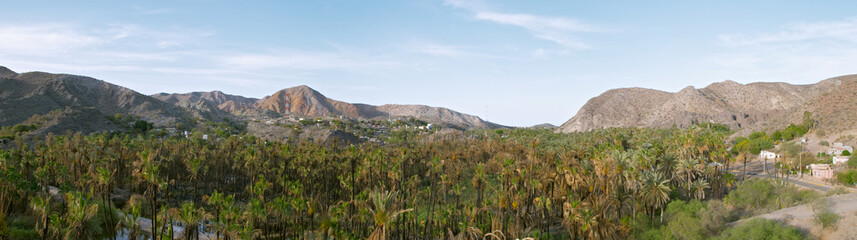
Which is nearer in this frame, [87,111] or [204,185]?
[204,185]

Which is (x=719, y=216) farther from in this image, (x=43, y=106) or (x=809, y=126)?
(x=43, y=106)

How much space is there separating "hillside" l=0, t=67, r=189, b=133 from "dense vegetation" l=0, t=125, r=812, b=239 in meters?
59.3

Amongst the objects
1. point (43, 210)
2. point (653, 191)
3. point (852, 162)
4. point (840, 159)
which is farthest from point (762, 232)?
point (840, 159)

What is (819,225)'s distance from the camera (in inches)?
1542

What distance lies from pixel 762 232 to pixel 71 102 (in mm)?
202463

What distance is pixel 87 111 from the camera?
433ft

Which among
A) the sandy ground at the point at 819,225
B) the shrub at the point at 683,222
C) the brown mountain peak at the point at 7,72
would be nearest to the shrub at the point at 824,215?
the sandy ground at the point at 819,225

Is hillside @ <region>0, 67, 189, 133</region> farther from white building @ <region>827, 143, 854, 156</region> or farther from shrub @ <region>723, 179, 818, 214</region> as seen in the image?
white building @ <region>827, 143, 854, 156</region>

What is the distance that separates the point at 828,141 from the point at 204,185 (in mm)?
141416

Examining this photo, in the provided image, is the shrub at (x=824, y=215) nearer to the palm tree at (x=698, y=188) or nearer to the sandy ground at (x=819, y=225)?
the sandy ground at (x=819, y=225)

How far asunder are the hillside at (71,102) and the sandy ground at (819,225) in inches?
5552

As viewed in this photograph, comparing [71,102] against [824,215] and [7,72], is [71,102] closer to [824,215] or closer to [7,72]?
[7,72]

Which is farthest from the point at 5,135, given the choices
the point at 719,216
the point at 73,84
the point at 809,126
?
the point at 809,126

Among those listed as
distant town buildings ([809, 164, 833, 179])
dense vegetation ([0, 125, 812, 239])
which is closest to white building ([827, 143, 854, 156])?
distant town buildings ([809, 164, 833, 179])
